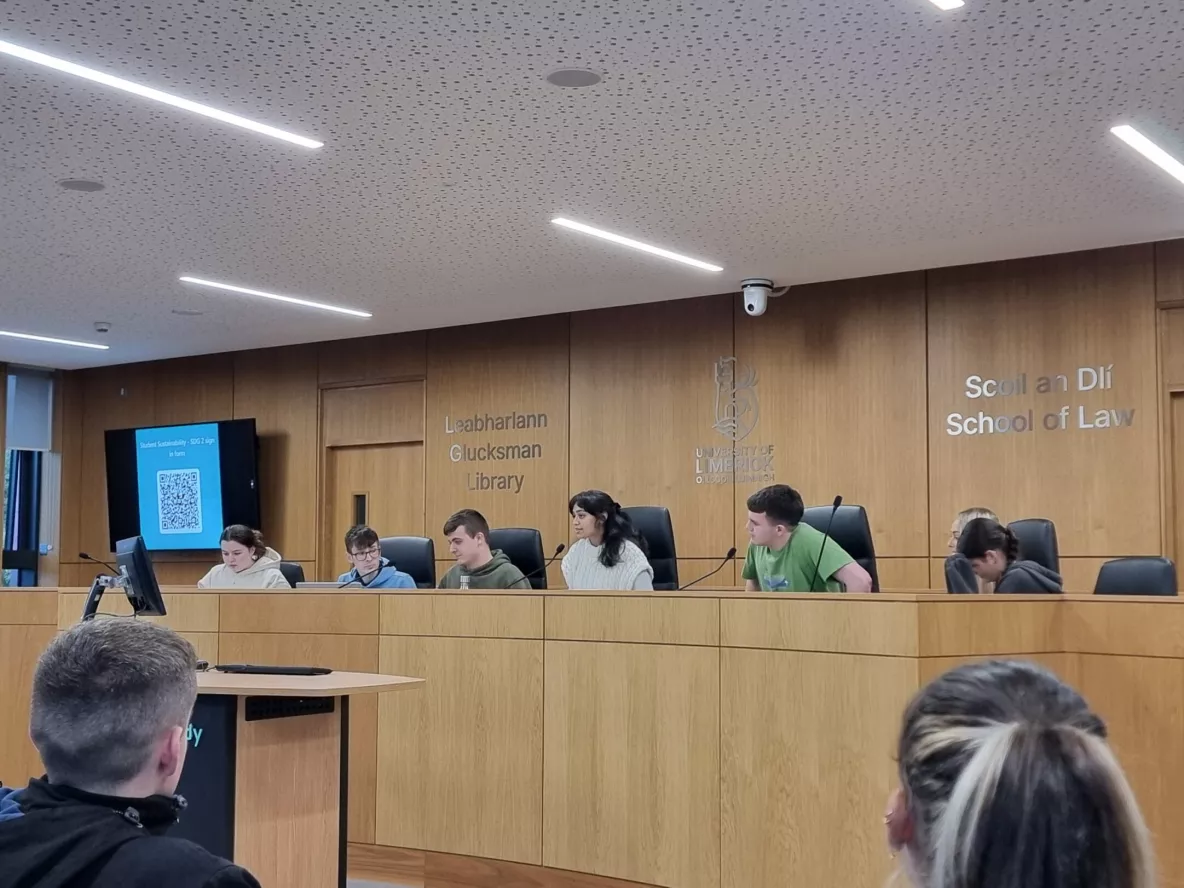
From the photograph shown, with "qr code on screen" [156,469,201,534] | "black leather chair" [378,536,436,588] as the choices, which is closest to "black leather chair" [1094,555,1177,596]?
"black leather chair" [378,536,436,588]

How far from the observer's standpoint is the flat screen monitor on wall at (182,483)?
9125 mm

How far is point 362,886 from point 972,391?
3.85 metres

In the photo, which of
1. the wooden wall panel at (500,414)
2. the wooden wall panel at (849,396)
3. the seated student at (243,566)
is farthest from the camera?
the wooden wall panel at (500,414)

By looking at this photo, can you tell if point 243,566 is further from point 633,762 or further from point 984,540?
point 984,540

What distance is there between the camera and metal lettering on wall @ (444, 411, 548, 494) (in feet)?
26.7

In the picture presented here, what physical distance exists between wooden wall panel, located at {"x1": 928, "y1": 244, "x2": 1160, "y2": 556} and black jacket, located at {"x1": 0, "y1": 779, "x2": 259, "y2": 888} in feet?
18.1

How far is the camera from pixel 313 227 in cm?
580

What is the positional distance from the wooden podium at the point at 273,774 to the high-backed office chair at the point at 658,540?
2.67 m

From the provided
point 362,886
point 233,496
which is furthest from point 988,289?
point 233,496

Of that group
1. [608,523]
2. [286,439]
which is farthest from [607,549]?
[286,439]

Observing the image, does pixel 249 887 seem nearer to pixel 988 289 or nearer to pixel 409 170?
pixel 409 170

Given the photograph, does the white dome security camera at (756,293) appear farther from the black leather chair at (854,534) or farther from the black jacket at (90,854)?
the black jacket at (90,854)

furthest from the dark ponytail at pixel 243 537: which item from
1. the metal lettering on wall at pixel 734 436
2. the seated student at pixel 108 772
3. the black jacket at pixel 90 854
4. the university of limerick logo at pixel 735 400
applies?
the black jacket at pixel 90 854

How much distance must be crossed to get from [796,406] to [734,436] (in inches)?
16.2
